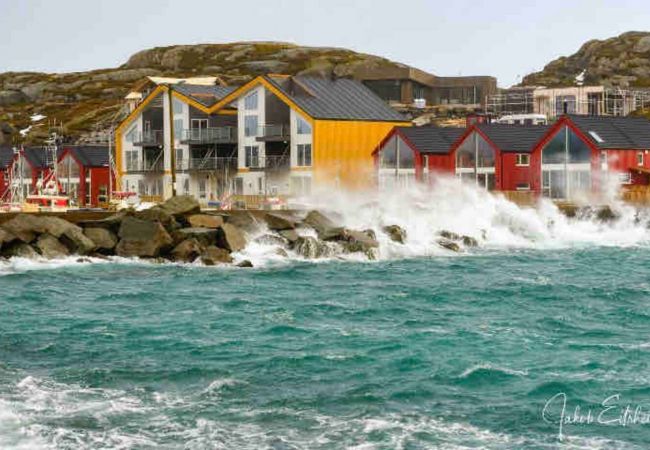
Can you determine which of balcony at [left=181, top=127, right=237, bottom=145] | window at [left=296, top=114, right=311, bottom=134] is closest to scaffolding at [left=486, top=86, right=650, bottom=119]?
balcony at [left=181, top=127, right=237, bottom=145]

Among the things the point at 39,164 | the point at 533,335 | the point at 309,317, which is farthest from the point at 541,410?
the point at 39,164

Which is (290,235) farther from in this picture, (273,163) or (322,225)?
(273,163)

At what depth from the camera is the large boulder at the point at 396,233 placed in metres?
68.1

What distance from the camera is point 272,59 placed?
199 meters

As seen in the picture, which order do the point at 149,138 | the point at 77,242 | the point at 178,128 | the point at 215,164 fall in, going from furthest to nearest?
1. the point at 149,138
2. the point at 178,128
3. the point at 215,164
4. the point at 77,242

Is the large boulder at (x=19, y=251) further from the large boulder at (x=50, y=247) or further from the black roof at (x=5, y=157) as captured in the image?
the black roof at (x=5, y=157)

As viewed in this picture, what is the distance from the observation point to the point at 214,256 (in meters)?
59.0

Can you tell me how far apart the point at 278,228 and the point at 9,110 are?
422 feet

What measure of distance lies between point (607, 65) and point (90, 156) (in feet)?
289

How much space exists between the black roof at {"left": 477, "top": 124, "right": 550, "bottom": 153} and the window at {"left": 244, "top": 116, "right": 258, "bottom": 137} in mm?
18779

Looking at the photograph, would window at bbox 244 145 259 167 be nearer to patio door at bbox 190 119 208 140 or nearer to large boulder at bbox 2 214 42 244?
patio door at bbox 190 119 208 140

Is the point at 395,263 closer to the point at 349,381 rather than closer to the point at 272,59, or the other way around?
the point at 349,381

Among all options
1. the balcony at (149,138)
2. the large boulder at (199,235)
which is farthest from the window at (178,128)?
the large boulder at (199,235)
